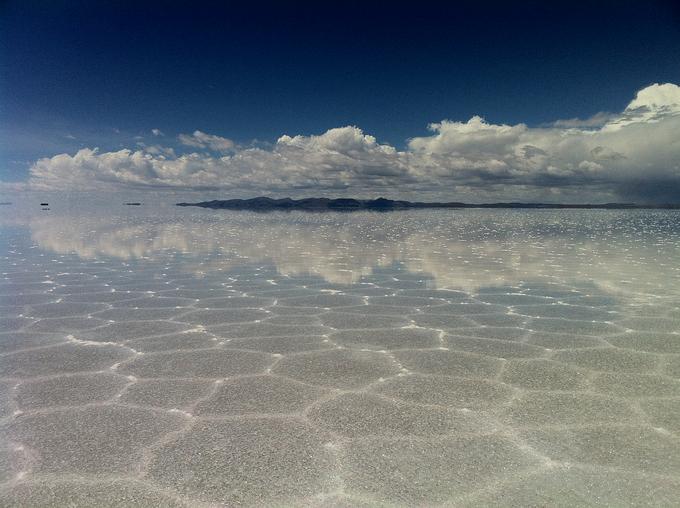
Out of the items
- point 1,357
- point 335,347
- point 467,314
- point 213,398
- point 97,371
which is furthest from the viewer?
point 467,314

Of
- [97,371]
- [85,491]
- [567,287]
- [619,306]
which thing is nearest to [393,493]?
[85,491]

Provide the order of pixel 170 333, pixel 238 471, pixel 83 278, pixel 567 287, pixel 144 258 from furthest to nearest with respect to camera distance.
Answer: pixel 144 258 → pixel 83 278 → pixel 567 287 → pixel 170 333 → pixel 238 471

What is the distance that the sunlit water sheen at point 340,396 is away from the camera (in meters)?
3.81

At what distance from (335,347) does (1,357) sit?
4.60 m

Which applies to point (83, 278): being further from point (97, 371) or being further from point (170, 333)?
point (97, 371)

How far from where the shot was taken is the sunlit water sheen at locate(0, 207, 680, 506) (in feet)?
12.5

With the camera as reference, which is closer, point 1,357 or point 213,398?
point 213,398

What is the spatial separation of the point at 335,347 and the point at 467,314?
323cm

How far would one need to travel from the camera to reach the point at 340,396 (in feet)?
18.0

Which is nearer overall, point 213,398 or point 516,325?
point 213,398

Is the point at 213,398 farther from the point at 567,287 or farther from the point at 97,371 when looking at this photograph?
the point at 567,287

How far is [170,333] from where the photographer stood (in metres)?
8.11

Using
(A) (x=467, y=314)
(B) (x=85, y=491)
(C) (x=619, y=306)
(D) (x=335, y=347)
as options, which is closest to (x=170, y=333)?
(D) (x=335, y=347)

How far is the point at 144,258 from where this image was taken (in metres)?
18.4
